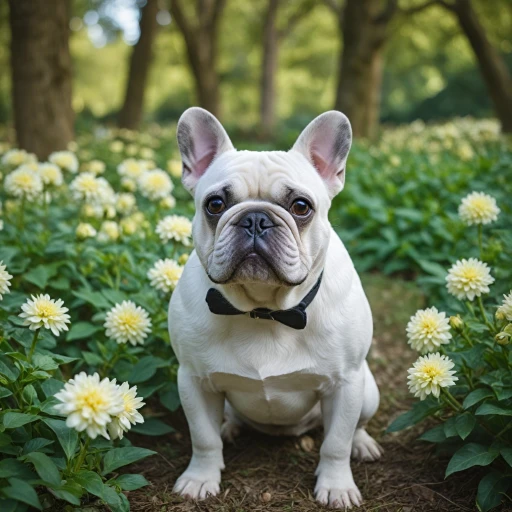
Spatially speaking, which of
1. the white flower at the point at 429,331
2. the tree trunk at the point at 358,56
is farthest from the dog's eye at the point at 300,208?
the tree trunk at the point at 358,56

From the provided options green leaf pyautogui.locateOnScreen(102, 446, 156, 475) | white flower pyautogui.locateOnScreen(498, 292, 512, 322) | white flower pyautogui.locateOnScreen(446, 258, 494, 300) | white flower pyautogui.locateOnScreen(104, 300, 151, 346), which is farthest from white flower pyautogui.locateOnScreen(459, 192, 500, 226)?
green leaf pyautogui.locateOnScreen(102, 446, 156, 475)

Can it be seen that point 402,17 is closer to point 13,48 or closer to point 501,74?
point 501,74

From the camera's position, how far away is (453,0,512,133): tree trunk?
12.5 meters

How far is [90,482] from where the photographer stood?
2467 millimetres

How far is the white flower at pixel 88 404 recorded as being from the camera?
2137mm

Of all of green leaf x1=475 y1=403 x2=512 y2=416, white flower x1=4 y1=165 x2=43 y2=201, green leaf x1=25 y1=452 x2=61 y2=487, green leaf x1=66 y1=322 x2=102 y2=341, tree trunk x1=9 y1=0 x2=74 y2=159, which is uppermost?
tree trunk x1=9 y1=0 x2=74 y2=159

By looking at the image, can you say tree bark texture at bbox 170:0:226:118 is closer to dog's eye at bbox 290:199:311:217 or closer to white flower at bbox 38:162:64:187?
white flower at bbox 38:162:64:187

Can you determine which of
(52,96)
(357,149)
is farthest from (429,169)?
(52,96)

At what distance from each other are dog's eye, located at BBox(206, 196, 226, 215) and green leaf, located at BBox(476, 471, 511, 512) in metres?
1.73

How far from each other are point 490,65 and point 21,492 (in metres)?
13.0

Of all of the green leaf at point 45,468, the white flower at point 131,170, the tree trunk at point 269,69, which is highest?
the tree trunk at point 269,69

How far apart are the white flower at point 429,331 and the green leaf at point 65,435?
163cm

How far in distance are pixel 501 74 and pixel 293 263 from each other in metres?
11.8

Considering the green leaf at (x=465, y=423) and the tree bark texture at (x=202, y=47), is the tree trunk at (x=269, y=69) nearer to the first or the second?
the tree bark texture at (x=202, y=47)
